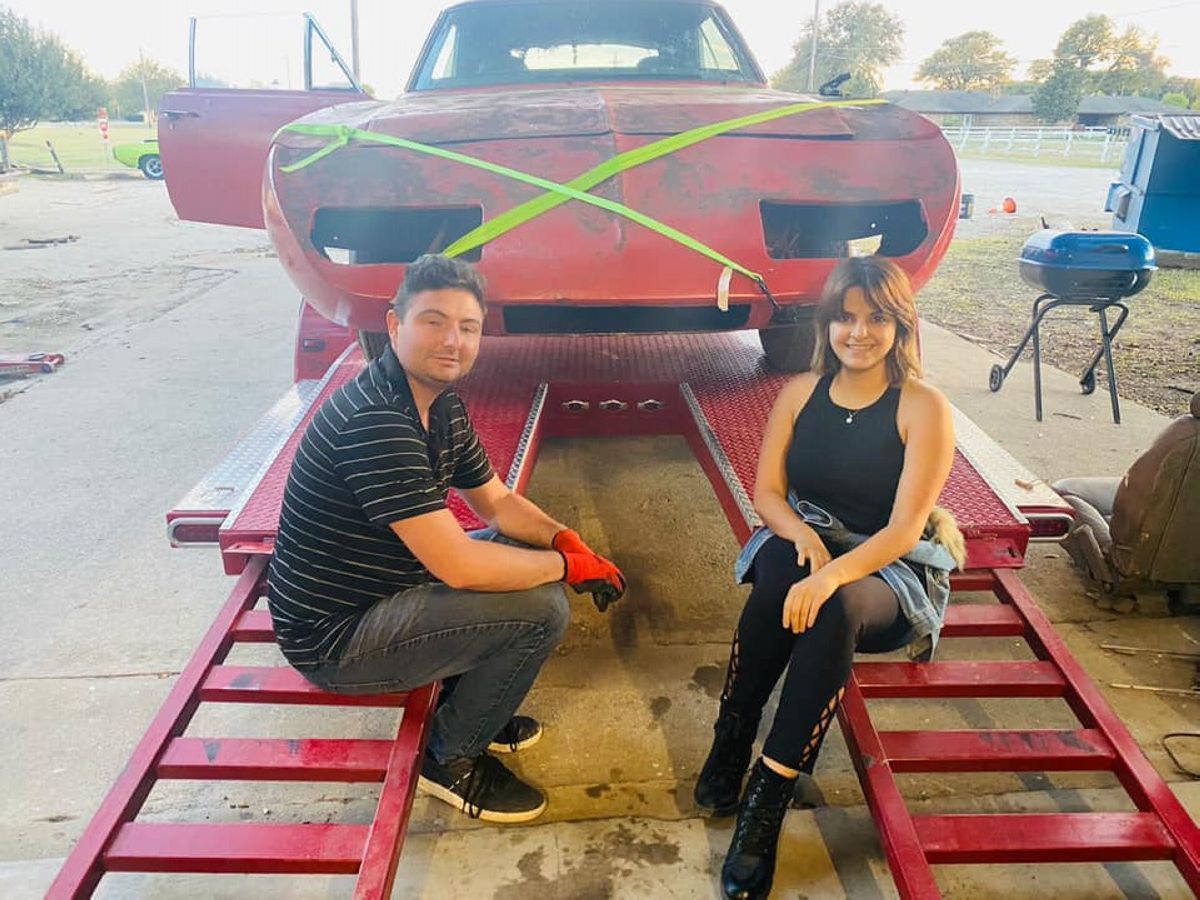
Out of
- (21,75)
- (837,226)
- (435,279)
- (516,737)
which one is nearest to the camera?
(435,279)

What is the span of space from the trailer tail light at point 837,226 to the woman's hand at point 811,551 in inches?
38.7

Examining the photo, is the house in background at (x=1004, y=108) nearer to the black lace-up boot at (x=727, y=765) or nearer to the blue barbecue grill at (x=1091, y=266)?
the blue barbecue grill at (x=1091, y=266)

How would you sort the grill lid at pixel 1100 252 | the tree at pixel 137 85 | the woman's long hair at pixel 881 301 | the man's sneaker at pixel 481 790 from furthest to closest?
the tree at pixel 137 85, the grill lid at pixel 1100 252, the man's sneaker at pixel 481 790, the woman's long hair at pixel 881 301

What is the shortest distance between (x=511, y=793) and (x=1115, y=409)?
14.0ft

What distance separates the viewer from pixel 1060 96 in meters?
56.0

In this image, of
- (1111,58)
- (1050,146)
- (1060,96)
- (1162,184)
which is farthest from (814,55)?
(1111,58)

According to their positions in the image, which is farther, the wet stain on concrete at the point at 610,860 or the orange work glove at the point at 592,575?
the orange work glove at the point at 592,575

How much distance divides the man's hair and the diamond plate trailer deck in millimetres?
835

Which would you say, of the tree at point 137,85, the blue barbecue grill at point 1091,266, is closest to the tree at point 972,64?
the tree at point 137,85

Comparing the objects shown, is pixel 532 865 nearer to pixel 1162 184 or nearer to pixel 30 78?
pixel 1162 184

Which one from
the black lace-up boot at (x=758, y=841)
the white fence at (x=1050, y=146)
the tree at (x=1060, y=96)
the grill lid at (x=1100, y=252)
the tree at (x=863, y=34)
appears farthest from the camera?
the tree at (x=863, y=34)

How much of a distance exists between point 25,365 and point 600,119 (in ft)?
15.2

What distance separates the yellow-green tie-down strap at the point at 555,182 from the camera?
248 centimetres

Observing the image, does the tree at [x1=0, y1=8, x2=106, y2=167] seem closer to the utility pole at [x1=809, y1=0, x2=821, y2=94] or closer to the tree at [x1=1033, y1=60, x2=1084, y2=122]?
the utility pole at [x1=809, y1=0, x2=821, y2=94]
